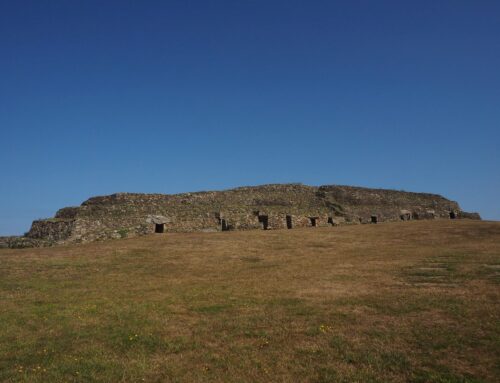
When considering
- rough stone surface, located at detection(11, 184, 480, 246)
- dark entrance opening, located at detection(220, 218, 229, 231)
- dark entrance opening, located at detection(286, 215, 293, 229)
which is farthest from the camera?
dark entrance opening, located at detection(286, 215, 293, 229)

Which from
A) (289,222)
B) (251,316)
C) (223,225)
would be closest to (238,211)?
(223,225)

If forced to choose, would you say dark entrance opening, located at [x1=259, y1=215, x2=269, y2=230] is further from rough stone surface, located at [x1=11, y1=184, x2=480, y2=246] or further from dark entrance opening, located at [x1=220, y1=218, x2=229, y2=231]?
dark entrance opening, located at [x1=220, y1=218, x2=229, y2=231]

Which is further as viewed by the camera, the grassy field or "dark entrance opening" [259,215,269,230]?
"dark entrance opening" [259,215,269,230]

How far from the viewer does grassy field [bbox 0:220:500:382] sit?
306 inches

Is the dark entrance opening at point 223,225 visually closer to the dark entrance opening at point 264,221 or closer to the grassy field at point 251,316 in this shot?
the dark entrance opening at point 264,221

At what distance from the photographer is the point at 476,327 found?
9.32m

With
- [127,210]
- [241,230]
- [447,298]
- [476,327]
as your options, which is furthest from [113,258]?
[476,327]

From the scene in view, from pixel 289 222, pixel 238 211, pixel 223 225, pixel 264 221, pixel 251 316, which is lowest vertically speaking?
pixel 251 316

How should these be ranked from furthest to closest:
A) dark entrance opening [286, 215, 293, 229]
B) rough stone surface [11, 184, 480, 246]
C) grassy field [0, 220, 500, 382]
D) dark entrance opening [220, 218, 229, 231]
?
1. dark entrance opening [286, 215, 293, 229]
2. dark entrance opening [220, 218, 229, 231]
3. rough stone surface [11, 184, 480, 246]
4. grassy field [0, 220, 500, 382]

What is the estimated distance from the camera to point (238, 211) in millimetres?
32625

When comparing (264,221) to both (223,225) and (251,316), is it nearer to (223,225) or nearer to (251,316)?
(223,225)

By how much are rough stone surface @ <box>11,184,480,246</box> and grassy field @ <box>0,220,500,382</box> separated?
5085 millimetres

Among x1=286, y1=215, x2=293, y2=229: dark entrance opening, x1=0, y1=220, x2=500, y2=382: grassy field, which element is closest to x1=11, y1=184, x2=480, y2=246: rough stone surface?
x1=286, y1=215, x2=293, y2=229: dark entrance opening

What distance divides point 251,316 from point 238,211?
21.8 meters
